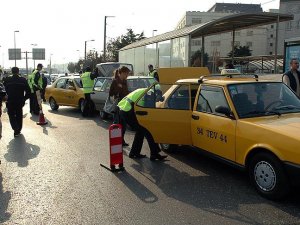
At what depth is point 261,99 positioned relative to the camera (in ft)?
19.7

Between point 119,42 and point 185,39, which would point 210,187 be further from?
point 119,42

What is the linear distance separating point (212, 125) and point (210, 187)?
1.01 meters

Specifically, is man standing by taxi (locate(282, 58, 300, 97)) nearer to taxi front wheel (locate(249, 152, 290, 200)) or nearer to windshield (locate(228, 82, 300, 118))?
windshield (locate(228, 82, 300, 118))

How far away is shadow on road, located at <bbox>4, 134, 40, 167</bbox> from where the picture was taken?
7.64m

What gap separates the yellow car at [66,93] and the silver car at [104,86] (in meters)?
1.51

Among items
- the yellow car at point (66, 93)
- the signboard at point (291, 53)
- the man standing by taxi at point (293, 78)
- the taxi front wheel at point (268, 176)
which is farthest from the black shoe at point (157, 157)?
the signboard at point (291, 53)

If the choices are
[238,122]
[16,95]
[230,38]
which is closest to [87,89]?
[16,95]

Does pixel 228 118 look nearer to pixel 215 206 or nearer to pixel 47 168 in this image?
pixel 215 206

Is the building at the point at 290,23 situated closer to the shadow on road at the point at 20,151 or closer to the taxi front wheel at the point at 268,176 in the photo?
the shadow on road at the point at 20,151

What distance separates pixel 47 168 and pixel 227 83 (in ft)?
11.8

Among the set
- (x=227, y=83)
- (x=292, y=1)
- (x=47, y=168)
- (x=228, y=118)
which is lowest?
(x=47, y=168)

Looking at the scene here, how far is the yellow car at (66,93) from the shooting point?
50.8ft

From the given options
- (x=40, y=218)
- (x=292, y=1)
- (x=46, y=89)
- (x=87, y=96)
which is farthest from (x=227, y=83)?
(x=292, y=1)

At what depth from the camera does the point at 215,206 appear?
500cm
